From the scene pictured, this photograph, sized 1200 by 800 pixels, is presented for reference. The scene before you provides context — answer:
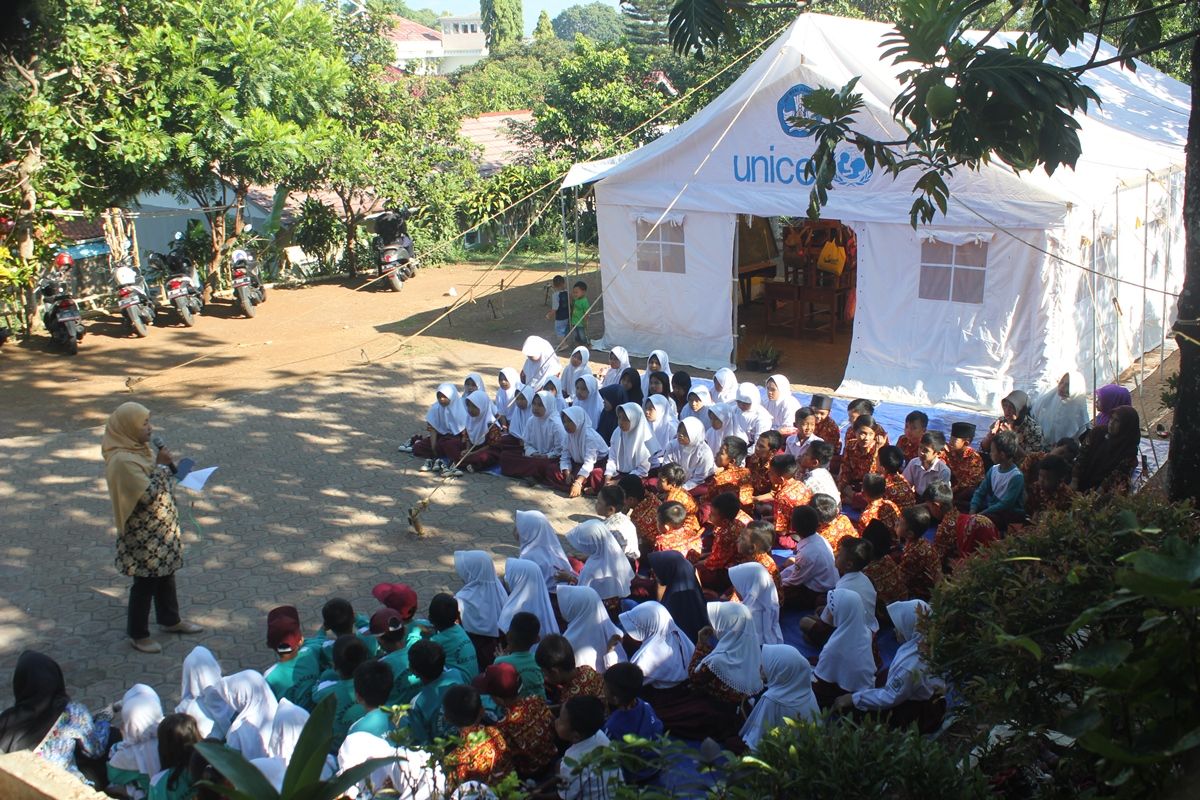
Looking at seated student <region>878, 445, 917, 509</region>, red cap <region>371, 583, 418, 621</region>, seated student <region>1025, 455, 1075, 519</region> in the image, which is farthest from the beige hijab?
seated student <region>1025, 455, 1075, 519</region>

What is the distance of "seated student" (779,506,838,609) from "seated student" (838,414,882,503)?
1623mm

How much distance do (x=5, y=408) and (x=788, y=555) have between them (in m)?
8.50

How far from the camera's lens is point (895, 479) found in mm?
7141

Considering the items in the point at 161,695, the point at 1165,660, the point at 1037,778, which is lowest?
the point at 161,695

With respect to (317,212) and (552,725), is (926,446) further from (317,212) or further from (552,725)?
(317,212)

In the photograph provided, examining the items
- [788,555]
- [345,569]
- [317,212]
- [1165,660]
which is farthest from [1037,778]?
[317,212]

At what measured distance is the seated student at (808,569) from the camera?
19.9 feet

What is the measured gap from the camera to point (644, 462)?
328 inches

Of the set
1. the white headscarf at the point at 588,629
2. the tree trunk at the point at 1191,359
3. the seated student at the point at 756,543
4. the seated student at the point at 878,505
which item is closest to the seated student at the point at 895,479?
the seated student at the point at 878,505

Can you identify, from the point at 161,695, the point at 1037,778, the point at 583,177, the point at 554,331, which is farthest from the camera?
the point at 554,331

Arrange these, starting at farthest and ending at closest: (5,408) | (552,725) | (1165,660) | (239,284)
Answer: (239,284)
(5,408)
(552,725)
(1165,660)

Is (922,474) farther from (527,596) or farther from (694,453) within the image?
(527,596)

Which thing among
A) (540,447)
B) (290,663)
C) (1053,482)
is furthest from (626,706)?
(540,447)

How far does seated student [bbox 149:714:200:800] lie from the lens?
412cm
